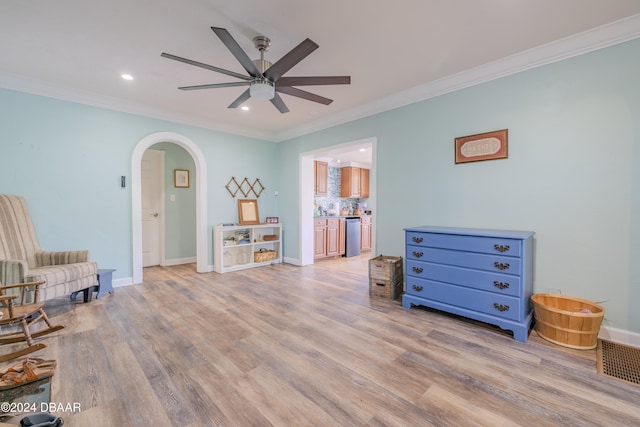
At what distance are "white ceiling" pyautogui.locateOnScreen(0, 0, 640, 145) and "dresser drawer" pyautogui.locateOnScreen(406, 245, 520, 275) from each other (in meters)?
1.95

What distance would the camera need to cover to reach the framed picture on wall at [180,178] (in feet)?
17.9

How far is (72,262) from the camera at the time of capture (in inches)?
124

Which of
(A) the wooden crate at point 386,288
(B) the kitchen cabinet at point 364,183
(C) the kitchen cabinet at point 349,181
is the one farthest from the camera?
(B) the kitchen cabinet at point 364,183

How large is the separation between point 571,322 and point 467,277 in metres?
0.80

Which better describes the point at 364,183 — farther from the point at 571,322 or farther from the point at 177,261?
the point at 571,322

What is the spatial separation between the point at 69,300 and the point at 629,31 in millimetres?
6380

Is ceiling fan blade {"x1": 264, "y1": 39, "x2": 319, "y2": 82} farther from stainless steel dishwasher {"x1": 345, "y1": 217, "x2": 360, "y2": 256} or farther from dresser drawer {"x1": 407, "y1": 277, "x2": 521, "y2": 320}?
stainless steel dishwasher {"x1": 345, "y1": 217, "x2": 360, "y2": 256}

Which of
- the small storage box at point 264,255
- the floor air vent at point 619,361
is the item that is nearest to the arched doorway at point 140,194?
the small storage box at point 264,255

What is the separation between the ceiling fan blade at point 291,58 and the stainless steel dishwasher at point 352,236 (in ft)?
14.8

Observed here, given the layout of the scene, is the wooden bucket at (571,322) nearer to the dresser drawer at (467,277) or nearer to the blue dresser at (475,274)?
the blue dresser at (475,274)

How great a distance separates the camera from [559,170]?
8.22 feet

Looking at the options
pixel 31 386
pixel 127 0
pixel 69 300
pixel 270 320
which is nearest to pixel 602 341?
pixel 270 320

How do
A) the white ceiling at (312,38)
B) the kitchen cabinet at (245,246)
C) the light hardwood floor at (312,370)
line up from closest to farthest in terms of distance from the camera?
the light hardwood floor at (312,370), the white ceiling at (312,38), the kitchen cabinet at (245,246)

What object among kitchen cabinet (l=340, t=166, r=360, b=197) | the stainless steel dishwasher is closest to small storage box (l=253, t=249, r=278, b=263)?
the stainless steel dishwasher
